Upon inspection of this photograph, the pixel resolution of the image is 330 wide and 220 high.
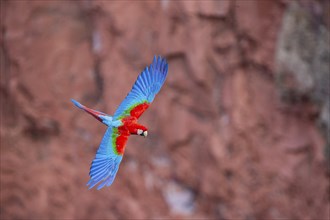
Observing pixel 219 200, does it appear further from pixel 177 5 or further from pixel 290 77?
pixel 177 5

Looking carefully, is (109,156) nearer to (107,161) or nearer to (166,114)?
(107,161)

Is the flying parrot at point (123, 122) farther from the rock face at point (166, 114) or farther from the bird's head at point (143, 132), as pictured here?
the rock face at point (166, 114)

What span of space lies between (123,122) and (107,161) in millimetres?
111

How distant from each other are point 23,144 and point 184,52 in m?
0.75

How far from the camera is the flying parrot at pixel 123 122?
7.34 ft

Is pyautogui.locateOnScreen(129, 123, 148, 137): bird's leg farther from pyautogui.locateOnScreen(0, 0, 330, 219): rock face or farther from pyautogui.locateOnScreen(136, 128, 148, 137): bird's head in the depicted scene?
pyautogui.locateOnScreen(0, 0, 330, 219): rock face

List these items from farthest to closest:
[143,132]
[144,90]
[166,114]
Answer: [166,114], [144,90], [143,132]

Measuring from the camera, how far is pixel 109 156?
7.51 feet

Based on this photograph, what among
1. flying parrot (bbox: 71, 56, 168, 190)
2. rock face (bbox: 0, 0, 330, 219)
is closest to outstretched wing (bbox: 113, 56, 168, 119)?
flying parrot (bbox: 71, 56, 168, 190)

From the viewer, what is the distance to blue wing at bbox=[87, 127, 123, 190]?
2227 millimetres

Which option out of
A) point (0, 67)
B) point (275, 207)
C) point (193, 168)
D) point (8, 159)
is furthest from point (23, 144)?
point (275, 207)

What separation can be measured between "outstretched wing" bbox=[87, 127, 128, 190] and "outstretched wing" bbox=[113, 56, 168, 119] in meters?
0.05

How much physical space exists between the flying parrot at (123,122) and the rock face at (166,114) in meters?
0.91

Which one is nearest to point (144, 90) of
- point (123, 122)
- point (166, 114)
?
point (123, 122)
